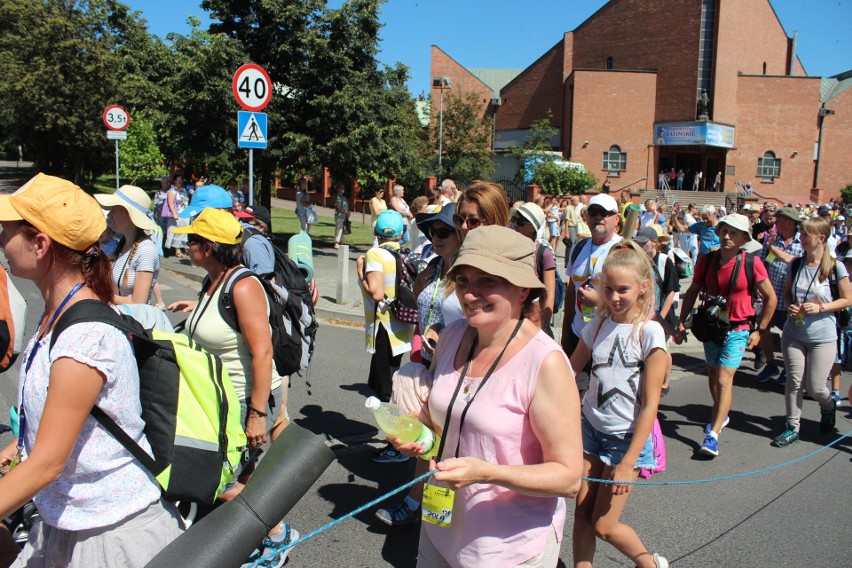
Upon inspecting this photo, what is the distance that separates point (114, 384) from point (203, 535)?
1.78 ft

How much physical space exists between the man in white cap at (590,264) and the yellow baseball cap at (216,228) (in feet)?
7.78

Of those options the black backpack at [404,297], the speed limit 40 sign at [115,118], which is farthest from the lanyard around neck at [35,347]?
the speed limit 40 sign at [115,118]

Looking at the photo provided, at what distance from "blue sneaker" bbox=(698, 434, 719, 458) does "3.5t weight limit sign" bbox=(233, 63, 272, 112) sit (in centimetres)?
695

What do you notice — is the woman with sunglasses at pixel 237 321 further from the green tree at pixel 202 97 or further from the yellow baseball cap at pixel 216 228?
the green tree at pixel 202 97

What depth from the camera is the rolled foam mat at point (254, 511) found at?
2.03m

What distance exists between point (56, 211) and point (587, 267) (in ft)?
12.5

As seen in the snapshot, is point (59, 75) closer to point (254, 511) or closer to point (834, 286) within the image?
point (834, 286)

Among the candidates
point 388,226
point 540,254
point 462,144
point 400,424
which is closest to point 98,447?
point 400,424

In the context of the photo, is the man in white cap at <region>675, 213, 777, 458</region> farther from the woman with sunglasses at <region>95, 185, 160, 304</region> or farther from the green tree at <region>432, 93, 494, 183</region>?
the green tree at <region>432, 93, 494, 183</region>

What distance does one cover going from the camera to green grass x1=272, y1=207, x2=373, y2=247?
21.2 m

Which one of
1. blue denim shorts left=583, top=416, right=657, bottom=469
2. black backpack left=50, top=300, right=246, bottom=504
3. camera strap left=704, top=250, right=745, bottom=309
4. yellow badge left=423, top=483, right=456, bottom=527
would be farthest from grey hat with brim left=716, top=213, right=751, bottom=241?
black backpack left=50, top=300, right=246, bottom=504

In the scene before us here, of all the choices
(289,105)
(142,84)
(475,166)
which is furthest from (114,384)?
(475,166)

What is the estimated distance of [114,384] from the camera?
2.05 metres

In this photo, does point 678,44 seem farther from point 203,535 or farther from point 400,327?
point 203,535
